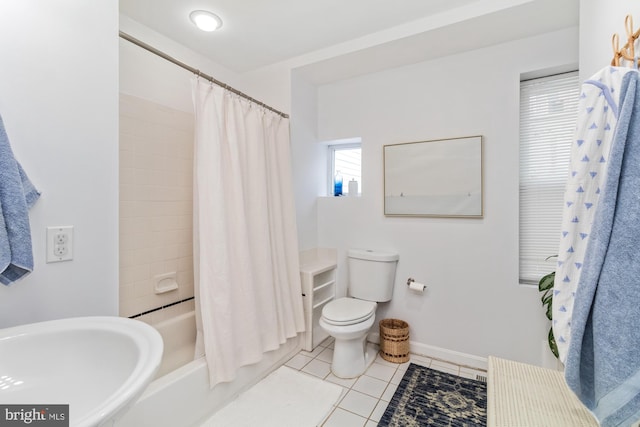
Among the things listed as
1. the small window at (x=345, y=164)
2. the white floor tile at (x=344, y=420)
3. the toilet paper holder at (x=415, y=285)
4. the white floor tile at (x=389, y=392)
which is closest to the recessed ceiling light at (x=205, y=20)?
the small window at (x=345, y=164)

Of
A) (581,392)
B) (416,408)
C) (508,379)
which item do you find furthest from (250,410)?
(581,392)

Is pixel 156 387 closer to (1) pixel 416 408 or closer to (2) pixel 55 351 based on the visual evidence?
(2) pixel 55 351

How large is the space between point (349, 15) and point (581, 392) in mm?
2136

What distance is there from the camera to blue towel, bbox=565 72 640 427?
1.98 ft

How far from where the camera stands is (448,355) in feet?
7.30

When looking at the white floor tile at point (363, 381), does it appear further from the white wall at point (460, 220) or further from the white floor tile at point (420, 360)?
the white wall at point (460, 220)

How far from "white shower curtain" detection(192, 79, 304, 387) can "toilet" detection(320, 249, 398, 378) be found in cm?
36

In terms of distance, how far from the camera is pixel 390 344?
2227mm

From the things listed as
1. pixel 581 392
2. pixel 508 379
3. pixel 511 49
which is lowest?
pixel 508 379

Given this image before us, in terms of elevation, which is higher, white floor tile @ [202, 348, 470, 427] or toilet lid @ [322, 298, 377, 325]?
toilet lid @ [322, 298, 377, 325]

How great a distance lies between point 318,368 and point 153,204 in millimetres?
1640

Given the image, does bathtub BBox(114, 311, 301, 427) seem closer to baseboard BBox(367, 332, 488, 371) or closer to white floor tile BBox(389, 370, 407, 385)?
white floor tile BBox(389, 370, 407, 385)

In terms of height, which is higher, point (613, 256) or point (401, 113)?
point (401, 113)

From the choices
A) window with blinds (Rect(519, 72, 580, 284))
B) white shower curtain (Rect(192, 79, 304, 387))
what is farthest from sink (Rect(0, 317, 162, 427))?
window with blinds (Rect(519, 72, 580, 284))
